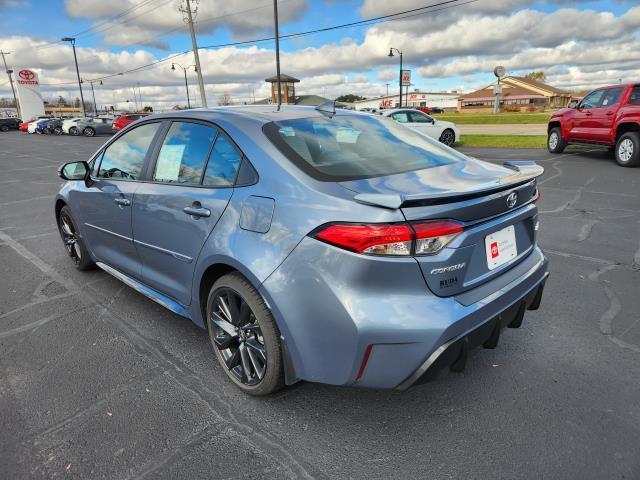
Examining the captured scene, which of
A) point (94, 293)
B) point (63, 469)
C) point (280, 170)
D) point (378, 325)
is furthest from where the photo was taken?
point (94, 293)

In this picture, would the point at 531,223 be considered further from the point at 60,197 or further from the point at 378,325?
the point at 60,197

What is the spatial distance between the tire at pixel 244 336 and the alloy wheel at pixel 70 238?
8.42 ft

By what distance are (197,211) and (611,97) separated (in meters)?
11.6

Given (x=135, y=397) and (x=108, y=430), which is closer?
(x=108, y=430)

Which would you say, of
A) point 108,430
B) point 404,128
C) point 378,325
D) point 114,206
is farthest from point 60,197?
point 378,325

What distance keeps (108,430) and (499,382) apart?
7.26 feet

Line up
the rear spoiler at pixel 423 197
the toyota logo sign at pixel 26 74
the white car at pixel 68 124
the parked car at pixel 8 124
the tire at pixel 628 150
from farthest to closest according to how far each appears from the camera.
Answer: the toyota logo sign at pixel 26 74
the parked car at pixel 8 124
the white car at pixel 68 124
the tire at pixel 628 150
the rear spoiler at pixel 423 197

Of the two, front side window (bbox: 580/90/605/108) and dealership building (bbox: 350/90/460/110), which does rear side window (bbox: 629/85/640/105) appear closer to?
front side window (bbox: 580/90/605/108)

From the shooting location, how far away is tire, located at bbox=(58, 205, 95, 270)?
4.45 meters

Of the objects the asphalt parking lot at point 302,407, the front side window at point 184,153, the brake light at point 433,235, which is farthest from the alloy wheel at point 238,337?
the brake light at point 433,235

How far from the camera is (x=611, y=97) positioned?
10766 mm

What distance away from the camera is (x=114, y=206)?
3537 mm

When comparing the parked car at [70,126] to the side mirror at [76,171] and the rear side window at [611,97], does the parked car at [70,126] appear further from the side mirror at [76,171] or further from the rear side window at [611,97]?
the side mirror at [76,171]

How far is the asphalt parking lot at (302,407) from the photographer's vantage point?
2.12 meters
